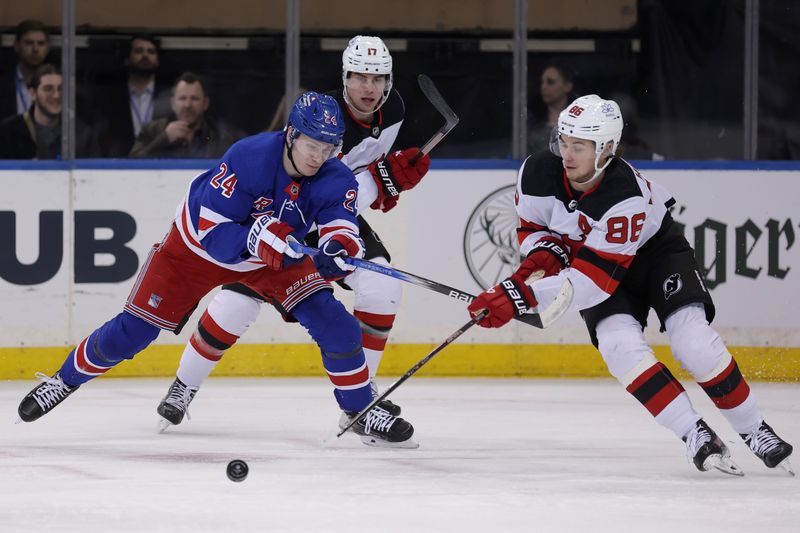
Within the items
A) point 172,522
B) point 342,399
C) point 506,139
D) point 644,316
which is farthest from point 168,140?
point 172,522

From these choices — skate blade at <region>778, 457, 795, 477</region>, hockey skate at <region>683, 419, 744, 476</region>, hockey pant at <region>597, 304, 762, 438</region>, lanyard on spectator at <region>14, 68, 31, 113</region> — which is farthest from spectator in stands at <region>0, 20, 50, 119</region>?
skate blade at <region>778, 457, 795, 477</region>

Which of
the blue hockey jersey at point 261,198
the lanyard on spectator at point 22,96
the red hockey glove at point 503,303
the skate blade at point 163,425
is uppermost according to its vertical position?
the lanyard on spectator at point 22,96

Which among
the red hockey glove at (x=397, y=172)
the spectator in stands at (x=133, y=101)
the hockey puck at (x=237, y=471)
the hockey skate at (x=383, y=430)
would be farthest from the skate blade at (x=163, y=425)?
the spectator in stands at (x=133, y=101)

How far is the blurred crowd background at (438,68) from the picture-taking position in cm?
569

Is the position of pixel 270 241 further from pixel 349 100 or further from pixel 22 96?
pixel 22 96

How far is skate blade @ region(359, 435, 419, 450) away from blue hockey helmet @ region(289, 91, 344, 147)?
80cm

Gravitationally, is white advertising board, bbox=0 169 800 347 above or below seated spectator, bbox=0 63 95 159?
below

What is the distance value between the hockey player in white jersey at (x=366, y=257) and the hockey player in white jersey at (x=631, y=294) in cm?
74

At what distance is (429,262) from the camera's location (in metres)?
5.70

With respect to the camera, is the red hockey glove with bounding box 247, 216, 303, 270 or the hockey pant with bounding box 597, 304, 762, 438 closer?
the hockey pant with bounding box 597, 304, 762, 438

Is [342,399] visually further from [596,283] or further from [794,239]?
[794,239]

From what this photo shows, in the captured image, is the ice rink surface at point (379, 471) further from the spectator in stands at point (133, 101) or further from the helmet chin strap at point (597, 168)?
the spectator in stands at point (133, 101)

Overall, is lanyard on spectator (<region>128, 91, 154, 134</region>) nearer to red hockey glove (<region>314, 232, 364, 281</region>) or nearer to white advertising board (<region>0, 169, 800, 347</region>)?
white advertising board (<region>0, 169, 800, 347</region>)

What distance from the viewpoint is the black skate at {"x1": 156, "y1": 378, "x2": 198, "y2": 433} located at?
14.0 ft
